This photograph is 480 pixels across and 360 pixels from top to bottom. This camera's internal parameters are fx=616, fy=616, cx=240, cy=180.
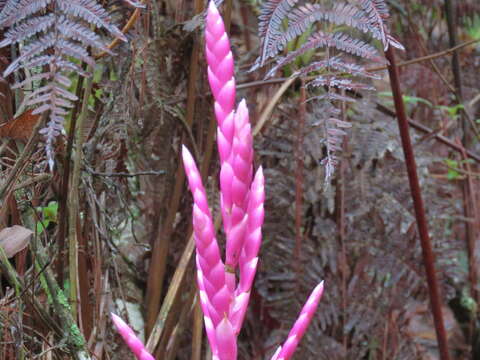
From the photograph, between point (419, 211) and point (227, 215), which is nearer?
point (227, 215)

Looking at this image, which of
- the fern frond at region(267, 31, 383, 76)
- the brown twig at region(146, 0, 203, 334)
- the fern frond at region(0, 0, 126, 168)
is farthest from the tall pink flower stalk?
the brown twig at region(146, 0, 203, 334)

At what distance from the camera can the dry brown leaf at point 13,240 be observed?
2.48 ft

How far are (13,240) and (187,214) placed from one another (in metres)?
0.67

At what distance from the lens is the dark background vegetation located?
3.03ft

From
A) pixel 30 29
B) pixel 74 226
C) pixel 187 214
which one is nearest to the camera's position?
pixel 30 29

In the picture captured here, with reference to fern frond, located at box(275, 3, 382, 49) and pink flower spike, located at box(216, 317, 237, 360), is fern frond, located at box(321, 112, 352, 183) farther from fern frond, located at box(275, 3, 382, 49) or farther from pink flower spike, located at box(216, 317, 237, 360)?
pink flower spike, located at box(216, 317, 237, 360)

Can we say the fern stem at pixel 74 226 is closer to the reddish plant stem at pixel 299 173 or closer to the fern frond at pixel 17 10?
the fern frond at pixel 17 10

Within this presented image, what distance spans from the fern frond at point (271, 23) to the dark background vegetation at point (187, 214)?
0.28 m

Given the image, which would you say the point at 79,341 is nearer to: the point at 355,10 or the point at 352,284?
the point at 355,10

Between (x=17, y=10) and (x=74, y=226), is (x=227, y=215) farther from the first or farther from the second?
(x=74, y=226)

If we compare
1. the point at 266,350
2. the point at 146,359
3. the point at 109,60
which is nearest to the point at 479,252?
the point at 266,350

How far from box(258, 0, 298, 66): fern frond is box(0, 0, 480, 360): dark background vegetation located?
0.28 metres

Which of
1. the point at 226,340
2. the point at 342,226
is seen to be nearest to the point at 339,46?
the point at 226,340

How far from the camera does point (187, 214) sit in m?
1.40
